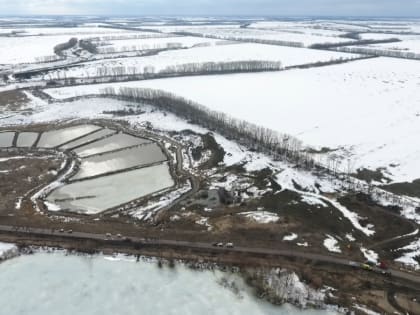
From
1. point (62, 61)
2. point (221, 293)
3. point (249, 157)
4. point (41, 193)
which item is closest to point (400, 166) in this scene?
point (249, 157)

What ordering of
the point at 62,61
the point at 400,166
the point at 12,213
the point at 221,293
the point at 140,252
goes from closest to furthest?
the point at 221,293
the point at 140,252
the point at 12,213
the point at 400,166
the point at 62,61

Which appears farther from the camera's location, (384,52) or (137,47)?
(137,47)

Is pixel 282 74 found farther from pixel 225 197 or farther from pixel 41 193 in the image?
pixel 41 193

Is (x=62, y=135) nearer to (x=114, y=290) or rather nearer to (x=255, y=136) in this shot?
(x=255, y=136)

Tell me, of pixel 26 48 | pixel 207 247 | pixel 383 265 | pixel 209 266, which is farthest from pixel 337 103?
pixel 26 48

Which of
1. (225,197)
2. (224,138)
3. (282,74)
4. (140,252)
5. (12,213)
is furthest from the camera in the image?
(282,74)

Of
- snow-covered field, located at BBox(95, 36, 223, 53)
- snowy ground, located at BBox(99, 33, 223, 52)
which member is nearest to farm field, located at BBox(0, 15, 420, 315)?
snow-covered field, located at BBox(95, 36, 223, 53)

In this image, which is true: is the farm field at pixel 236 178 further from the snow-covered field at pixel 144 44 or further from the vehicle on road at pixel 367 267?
the snow-covered field at pixel 144 44

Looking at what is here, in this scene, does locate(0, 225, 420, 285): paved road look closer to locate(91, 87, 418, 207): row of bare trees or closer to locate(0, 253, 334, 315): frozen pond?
locate(0, 253, 334, 315): frozen pond
